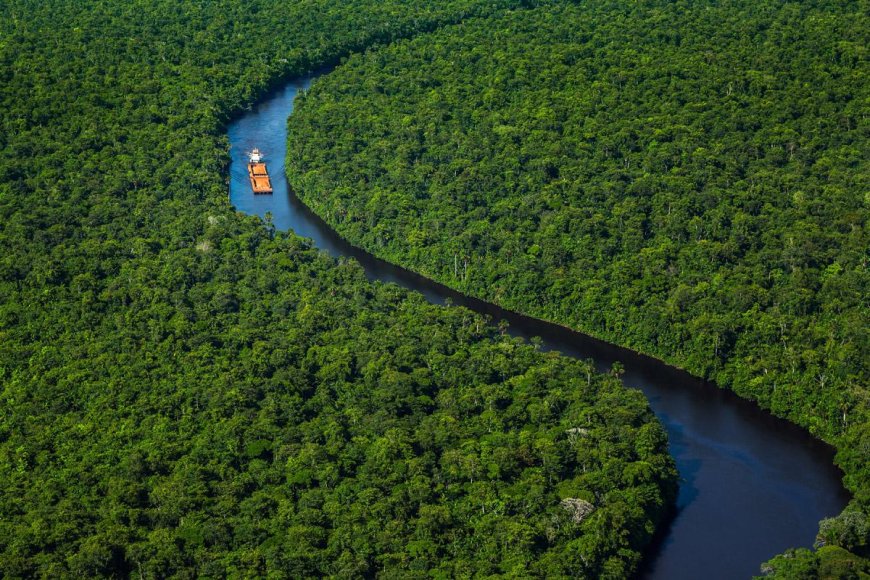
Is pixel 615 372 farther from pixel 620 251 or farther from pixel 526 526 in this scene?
pixel 526 526

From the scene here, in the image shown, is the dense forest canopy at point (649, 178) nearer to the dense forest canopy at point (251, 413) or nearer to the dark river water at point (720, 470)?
the dark river water at point (720, 470)

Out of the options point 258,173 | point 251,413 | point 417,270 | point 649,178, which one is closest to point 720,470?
point 251,413

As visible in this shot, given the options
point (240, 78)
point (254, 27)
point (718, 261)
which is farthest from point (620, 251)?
point (254, 27)

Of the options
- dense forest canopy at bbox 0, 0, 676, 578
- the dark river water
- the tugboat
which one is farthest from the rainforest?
the tugboat

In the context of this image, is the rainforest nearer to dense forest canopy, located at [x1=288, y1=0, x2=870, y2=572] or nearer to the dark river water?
dense forest canopy, located at [x1=288, y1=0, x2=870, y2=572]

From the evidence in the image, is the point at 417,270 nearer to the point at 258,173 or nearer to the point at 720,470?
the point at 258,173

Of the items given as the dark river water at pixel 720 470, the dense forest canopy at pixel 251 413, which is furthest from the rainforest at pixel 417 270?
the dark river water at pixel 720 470
